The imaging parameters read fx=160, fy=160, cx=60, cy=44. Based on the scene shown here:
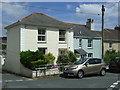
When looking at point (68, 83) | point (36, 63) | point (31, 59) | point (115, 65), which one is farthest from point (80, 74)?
point (115, 65)

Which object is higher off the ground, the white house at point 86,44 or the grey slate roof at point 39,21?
the grey slate roof at point 39,21

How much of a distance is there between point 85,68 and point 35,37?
24.9 ft

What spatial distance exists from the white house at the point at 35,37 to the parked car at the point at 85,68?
19.1 ft

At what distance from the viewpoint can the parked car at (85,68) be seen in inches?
518

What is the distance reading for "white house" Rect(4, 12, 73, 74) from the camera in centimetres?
1786

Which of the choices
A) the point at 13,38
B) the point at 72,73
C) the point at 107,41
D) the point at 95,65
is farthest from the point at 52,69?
the point at 107,41

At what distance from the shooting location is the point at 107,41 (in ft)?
104

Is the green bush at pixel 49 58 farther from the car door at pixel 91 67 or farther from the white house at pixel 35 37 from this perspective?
the car door at pixel 91 67

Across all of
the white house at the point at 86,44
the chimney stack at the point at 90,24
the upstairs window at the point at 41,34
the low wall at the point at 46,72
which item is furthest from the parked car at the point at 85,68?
the chimney stack at the point at 90,24

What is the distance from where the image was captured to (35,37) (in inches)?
726

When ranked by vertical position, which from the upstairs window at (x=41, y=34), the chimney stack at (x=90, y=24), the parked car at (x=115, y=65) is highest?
the chimney stack at (x=90, y=24)

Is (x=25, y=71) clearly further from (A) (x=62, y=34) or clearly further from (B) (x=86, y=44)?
(B) (x=86, y=44)

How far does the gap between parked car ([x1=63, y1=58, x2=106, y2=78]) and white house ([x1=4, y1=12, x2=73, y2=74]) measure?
582 cm

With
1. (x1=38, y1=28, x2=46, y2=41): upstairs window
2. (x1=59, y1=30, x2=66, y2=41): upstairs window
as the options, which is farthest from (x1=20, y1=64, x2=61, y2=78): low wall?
(x1=59, y1=30, x2=66, y2=41): upstairs window
